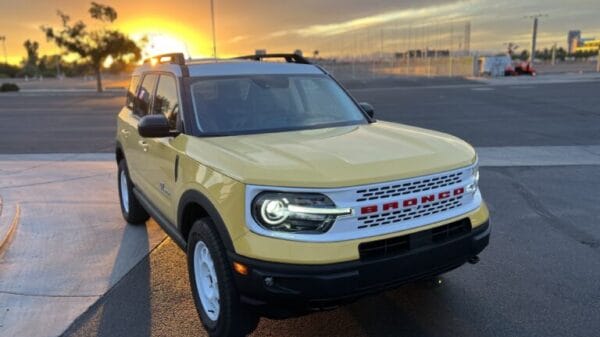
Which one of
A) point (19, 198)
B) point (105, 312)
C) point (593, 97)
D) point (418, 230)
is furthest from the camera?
point (593, 97)

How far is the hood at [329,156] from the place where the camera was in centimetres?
276

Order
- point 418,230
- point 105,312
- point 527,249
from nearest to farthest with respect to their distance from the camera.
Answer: point 418,230, point 105,312, point 527,249

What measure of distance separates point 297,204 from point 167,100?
2.23 meters

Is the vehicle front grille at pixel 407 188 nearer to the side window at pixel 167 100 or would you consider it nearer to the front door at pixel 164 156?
the front door at pixel 164 156

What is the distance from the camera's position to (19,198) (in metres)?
7.02

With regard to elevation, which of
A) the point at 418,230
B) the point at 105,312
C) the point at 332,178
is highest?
the point at 332,178

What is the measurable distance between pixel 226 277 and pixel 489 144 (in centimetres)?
918

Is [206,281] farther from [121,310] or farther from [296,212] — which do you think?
[296,212]

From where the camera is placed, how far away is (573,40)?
411 feet

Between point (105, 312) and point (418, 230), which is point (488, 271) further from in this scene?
point (105, 312)

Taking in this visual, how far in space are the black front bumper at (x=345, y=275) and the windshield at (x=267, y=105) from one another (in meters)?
1.41

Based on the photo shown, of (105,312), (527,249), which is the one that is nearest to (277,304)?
(105,312)

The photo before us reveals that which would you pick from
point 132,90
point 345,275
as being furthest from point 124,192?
point 345,275

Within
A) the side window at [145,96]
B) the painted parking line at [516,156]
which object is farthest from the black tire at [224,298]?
the painted parking line at [516,156]
